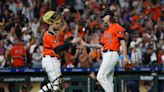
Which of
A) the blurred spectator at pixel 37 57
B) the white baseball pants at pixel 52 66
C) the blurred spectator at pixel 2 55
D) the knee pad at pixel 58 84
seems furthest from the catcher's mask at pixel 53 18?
the blurred spectator at pixel 2 55

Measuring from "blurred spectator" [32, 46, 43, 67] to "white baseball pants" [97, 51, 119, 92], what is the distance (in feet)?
18.9

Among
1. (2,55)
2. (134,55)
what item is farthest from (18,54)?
(134,55)

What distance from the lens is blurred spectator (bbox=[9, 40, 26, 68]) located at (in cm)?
2050

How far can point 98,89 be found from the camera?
59.7 ft

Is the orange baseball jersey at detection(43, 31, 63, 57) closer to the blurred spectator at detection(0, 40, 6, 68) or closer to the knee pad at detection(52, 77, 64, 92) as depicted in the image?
the knee pad at detection(52, 77, 64, 92)

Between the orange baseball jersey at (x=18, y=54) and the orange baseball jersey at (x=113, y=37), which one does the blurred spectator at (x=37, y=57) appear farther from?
the orange baseball jersey at (x=113, y=37)

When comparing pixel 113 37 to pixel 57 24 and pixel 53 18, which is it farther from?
pixel 53 18

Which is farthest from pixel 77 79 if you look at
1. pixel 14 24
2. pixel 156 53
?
pixel 14 24

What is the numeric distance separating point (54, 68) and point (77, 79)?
3375mm

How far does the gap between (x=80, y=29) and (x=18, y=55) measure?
10.1 ft

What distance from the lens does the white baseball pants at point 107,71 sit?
14.5 m

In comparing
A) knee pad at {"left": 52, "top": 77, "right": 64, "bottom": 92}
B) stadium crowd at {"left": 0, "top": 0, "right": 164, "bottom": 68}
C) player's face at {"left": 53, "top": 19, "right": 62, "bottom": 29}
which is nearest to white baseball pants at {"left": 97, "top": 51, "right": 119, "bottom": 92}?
knee pad at {"left": 52, "top": 77, "right": 64, "bottom": 92}

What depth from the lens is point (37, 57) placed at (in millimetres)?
20609

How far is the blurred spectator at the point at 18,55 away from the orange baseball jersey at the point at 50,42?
18.4 ft
